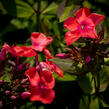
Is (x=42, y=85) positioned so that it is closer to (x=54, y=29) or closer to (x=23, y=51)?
(x=23, y=51)

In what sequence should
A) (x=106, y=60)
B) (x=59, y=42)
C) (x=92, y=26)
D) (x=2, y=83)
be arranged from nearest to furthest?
(x=2, y=83)
(x=92, y=26)
(x=106, y=60)
(x=59, y=42)

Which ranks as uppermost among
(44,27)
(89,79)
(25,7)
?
(25,7)

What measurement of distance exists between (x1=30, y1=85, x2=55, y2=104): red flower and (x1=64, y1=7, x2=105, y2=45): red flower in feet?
1.23

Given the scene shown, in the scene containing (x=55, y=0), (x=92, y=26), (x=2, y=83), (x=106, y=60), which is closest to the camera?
(x=2, y=83)

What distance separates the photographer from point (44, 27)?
2090mm

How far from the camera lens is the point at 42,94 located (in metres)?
1.28

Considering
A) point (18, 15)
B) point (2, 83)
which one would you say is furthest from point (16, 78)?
point (18, 15)

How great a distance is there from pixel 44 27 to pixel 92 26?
0.73 m

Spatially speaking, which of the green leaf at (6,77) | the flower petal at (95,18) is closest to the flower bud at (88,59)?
the flower petal at (95,18)

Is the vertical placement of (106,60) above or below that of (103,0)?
below

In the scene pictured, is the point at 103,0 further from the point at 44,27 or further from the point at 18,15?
the point at 18,15

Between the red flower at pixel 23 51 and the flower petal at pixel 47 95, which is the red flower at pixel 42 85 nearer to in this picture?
the flower petal at pixel 47 95

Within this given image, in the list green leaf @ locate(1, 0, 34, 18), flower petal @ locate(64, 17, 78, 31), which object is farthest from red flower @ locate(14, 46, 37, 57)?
green leaf @ locate(1, 0, 34, 18)

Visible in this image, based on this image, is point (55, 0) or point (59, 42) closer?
point (59, 42)
